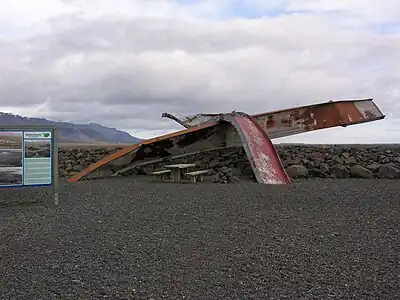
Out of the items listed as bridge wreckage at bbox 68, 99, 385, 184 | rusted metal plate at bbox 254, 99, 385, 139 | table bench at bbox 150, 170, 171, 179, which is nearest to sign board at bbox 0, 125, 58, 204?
table bench at bbox 150, 170, 171, 179

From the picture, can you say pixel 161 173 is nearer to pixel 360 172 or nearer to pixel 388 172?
pixel 360 172

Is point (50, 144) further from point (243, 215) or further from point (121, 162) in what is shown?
point (121, 162)

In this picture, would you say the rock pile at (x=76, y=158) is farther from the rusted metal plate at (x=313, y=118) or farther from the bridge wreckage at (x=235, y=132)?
the rusted metal plate at (x=313, y=118)

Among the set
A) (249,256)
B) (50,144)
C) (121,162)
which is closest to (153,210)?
(50,144)

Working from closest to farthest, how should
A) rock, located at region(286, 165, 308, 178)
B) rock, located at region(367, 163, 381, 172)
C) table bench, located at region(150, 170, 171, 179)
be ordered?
Result: table bench, located at region(150, 170, 171, 179) → rock, located at region(286, 165, 308, 178) → rock, located at region(367, 163, 381, 172)

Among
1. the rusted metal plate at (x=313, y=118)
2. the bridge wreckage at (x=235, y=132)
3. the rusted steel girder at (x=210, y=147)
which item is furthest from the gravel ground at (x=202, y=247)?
the rusted metal plate at (x=313, y=118)

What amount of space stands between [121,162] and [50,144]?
6.38 m

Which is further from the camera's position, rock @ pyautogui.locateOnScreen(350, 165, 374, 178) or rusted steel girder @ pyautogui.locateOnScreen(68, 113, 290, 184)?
rock @ pyautogui.locateOnScreen(350, 165, 374, 178)

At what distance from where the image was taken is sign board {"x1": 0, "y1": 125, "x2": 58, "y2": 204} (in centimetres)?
1033

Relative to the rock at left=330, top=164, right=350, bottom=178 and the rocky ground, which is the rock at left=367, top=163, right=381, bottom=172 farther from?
the rock at left=330, top=164, right=350, bottom=178

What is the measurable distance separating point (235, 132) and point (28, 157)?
26.5 feet

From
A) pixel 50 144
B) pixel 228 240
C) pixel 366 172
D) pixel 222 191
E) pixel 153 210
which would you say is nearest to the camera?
pixel 228 240

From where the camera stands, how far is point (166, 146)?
17.6 meters

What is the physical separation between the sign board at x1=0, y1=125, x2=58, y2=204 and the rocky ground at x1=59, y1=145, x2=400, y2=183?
5.55 m
